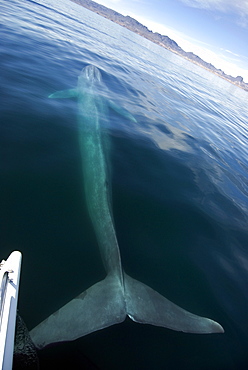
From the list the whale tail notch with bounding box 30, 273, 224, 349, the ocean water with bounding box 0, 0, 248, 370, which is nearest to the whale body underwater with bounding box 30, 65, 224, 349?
Answer: the whale tail notch with bounding box 30, 273, 224, 349

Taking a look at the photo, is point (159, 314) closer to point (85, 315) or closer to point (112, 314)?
point (112, 314)

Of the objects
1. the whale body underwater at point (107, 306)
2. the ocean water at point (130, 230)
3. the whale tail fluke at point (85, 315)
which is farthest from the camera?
the ocean water at point (130, 230)

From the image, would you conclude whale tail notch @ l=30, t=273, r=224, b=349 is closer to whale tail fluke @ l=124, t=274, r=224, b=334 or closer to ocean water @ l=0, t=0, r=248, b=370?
whale tail fluke @ l=124, t=274, r=224, b=334

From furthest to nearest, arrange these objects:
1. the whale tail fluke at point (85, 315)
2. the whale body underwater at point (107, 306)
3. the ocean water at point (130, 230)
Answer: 1. the ocean water at point (130, 230)
2. the whale body underwater at point (107, 306)
3. the whale tail fluke at point (85, 315)

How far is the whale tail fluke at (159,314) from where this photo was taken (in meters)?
4.74

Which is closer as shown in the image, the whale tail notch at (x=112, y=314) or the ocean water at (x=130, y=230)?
the whale tail notch at (x=112, y=314)

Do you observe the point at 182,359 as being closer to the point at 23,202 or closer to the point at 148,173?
the point at 23,202

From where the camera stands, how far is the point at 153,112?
1781cm

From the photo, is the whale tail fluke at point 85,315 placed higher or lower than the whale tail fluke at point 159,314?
lower

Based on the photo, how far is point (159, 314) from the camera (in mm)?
4867

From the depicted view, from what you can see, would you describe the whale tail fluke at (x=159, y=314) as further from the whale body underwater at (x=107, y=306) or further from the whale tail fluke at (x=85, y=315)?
the whale tail fluke at (x=85, y=315)

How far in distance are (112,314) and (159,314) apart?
1.11m

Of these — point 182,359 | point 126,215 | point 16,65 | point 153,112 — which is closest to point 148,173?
point 126,215

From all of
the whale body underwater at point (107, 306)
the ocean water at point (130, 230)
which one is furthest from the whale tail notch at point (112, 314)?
the ocean water at point (130, 230)
